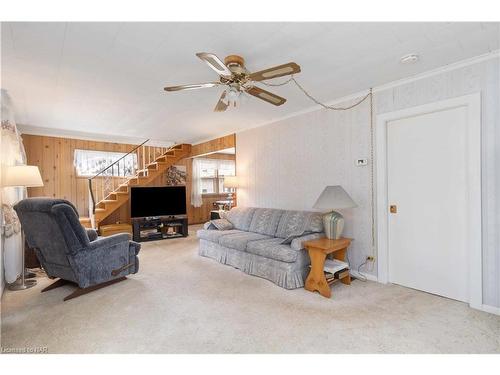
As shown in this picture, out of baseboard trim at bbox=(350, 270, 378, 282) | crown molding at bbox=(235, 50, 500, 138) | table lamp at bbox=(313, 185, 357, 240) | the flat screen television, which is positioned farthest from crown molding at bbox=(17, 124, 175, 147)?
baseboard trim at bbox=(350, 270, 378, 282)

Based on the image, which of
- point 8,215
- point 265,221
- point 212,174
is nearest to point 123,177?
point 212,174

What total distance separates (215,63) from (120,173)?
5687 mm

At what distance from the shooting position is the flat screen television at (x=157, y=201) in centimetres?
608

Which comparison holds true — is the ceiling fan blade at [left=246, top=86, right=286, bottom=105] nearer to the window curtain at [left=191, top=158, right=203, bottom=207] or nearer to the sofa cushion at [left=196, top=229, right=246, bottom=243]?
the sofa cushion at [left=196, top=229, right=246, bottom=243]

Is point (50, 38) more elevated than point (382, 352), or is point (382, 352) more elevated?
point (50, 38)

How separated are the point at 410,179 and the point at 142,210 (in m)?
5.34

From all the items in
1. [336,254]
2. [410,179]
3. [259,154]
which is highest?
[259,154]

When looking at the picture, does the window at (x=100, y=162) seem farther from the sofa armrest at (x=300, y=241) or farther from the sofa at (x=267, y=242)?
the sofa armrest at (x=300, y=241)

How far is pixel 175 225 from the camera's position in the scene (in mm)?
6449

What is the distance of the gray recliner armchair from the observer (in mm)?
2783
